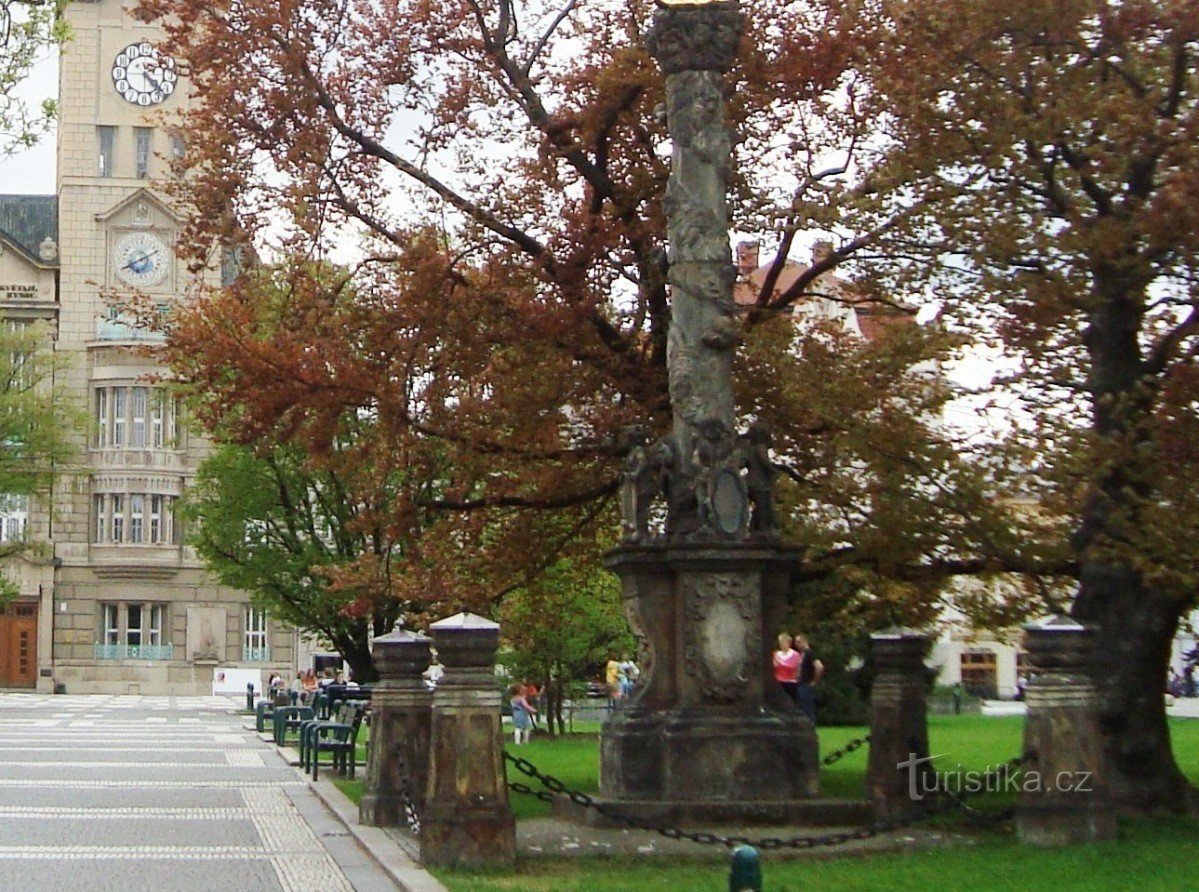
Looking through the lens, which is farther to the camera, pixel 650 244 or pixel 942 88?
pixel 650 244

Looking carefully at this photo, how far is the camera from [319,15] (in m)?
21.9

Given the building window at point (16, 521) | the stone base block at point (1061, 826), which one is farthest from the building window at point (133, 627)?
the stone base block at point (1061, 826)

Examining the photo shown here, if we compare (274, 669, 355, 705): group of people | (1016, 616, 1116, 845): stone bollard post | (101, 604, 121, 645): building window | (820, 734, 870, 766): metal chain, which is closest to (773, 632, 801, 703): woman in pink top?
(820, 734, 870, 766): metal chain

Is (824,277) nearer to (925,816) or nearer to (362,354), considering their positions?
(362,354)

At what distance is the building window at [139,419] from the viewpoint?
70062mm

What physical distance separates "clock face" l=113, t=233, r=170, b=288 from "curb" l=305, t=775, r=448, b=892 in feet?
168

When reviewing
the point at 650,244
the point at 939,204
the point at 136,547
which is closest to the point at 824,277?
the point at 650,244

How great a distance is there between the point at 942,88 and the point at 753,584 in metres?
4.58

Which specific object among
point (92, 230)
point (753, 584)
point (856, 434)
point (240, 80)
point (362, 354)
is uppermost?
point (92, 230)

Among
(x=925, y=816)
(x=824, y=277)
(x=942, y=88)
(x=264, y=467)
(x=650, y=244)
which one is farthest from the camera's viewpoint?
(x=264, y=467)

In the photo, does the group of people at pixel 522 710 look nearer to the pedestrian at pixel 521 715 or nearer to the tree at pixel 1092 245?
the pedestrian at pixel 521 715

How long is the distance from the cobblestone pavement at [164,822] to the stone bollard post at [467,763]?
1.80ft

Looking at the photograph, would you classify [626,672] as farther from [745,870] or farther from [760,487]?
[745,870]

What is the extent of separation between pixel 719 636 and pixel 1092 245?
14.3 ft
